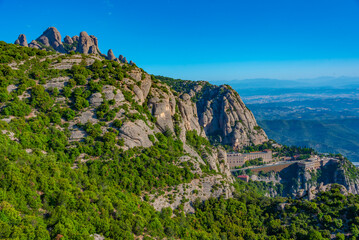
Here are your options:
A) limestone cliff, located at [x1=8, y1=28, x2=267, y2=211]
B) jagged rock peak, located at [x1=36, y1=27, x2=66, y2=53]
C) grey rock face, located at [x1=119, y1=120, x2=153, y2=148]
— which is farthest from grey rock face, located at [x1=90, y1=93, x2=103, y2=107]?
jagged rock peak, located at [x1=36, y1=27, x2=66, y2=53]

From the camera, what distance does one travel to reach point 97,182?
33.1 metres

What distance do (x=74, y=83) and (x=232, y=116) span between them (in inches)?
3387

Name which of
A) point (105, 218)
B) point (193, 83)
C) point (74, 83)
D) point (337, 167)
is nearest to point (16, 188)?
point (105, 218)

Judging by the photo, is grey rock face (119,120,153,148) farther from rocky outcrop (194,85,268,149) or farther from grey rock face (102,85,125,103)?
rocky outcrop (194,85,268,149)

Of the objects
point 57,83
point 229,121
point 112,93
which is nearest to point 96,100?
point 112,93

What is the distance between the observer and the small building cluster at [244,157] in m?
103

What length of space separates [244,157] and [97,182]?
81655 millimetres

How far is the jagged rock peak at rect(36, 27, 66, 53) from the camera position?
122 meters

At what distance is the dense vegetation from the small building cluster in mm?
55709

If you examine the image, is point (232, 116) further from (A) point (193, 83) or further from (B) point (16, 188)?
(B) point (16, 188)

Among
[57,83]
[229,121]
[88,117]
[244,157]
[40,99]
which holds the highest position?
[57,83]

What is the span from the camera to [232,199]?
43031mm

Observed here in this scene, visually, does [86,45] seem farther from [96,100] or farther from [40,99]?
[40,99]

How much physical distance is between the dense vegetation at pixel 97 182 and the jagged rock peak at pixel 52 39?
80.1 metres
